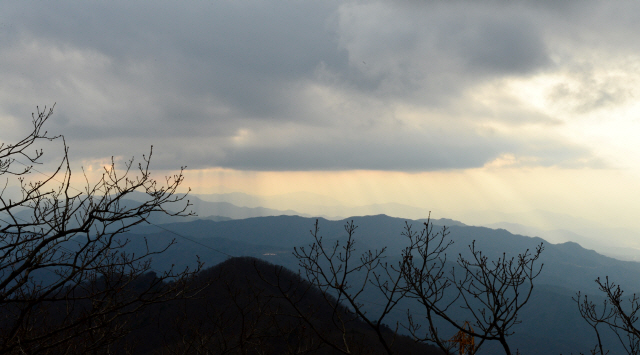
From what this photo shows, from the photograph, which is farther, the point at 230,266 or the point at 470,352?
the point at 230,266

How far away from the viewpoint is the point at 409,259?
8.62m

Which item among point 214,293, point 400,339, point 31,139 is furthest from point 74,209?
point 214,293

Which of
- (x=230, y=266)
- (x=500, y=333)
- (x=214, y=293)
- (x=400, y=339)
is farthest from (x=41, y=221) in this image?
(x=230, y=266)

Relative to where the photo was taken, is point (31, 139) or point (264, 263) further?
point (264, 263)

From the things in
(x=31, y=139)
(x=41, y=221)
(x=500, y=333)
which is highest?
(x=31, y=139)

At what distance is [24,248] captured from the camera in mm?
8922

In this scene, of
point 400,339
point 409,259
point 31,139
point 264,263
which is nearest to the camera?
point 409,259

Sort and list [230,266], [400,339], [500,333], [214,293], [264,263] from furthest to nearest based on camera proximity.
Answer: [264,263] < [230,266] < [214,293] < [400,339] < [500,333]

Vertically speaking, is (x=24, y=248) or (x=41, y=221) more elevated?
(x=41, y=221)

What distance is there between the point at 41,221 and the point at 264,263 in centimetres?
16279

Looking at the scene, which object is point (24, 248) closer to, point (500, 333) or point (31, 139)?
point (31, 139)

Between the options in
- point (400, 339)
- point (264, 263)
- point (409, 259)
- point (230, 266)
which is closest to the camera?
point (409, 259)

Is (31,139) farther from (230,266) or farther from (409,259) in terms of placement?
(230,266)

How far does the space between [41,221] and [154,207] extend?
2553 mm
